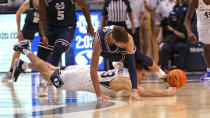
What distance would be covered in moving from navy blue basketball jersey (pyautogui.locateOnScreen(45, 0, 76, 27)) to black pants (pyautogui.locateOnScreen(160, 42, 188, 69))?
16.1 ft

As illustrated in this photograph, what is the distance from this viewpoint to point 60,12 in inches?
330

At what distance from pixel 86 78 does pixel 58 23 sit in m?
1.16

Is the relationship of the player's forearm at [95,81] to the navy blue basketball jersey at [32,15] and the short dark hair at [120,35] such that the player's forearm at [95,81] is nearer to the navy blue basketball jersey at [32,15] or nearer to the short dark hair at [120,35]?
the short dark hair at [120,35]

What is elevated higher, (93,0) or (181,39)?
(93,0)

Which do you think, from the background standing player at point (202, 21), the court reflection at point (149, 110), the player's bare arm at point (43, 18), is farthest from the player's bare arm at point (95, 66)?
the background standing player at point (202, 21)

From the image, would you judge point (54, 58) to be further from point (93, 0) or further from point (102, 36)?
point (93, 0)

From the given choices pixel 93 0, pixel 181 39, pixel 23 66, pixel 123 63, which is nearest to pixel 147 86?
pixel 123 63

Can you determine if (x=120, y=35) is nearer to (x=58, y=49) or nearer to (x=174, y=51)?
(x=58, y=49)

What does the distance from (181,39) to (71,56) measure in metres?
2.71

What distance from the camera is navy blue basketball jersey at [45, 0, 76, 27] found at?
8.36m

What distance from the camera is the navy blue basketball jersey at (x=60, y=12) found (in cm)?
836

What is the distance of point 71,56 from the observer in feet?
43.8

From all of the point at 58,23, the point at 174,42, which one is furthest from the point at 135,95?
the point at 174,42

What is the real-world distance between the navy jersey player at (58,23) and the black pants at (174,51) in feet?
16.0
